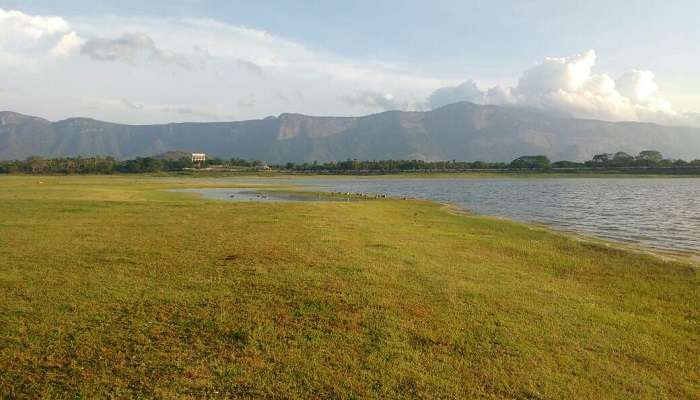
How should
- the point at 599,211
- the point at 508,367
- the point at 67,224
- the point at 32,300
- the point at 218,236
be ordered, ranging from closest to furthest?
the point at 508,367 → the point at 32,300 → the point at 218,236 → the point at 67,224 → the point at 599,211

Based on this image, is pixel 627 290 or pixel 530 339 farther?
pixel 627 290

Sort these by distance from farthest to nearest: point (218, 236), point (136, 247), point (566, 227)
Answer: point (566, 227) → point (218, 236) → point (136, 247)

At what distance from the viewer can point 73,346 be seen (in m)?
9.78

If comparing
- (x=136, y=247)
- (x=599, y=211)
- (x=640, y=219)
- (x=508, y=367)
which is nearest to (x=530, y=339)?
(x=508, y=367)

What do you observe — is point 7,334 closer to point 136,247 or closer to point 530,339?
point 136,247

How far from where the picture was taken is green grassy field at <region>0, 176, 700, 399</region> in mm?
8820

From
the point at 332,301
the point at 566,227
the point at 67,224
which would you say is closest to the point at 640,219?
the point at 566,227

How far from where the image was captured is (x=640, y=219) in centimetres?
4241

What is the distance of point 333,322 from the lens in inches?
450

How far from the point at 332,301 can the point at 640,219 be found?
131ft

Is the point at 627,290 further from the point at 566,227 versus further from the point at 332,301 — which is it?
the point at 566,227

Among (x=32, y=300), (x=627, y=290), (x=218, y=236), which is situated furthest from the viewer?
(x=218, y=236)

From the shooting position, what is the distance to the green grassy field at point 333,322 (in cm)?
882

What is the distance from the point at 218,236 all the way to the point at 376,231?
30.3ft
